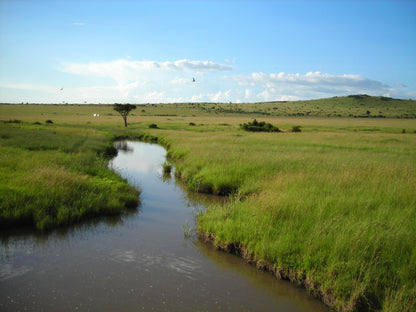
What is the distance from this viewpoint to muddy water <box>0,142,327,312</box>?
541 cm

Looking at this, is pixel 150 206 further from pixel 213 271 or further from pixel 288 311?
pixel 288 311

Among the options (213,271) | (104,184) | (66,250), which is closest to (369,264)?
(213,271)

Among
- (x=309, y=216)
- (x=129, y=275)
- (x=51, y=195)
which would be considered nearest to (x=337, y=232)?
(x=309, y=216)

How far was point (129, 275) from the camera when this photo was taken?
6281mm

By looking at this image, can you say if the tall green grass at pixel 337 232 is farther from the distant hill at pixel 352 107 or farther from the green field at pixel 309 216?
the distant hill at pixel 352 107

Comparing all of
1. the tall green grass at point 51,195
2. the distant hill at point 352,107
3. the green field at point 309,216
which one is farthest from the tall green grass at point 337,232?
the distant hill at point 352,107

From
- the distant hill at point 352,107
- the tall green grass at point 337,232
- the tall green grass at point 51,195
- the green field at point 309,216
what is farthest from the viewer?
the distant hill at point 352,107

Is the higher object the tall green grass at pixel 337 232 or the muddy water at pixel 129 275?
the tall green grass at pixel 337 232

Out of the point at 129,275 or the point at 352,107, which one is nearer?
the point at 129,275

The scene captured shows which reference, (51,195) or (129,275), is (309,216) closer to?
(129,275)

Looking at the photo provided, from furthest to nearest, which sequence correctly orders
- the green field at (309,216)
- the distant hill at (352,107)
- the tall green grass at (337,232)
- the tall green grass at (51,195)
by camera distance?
the distant hill at (352,107) → the tall green grass at (51,195) → the green field at (309,216) → the tall green grass at (337,232)

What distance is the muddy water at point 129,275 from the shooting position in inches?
213

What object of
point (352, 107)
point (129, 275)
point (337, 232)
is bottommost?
point (129, 275)

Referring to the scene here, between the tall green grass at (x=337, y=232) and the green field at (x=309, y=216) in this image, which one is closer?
the tall green grass at (x=337, y=232)
